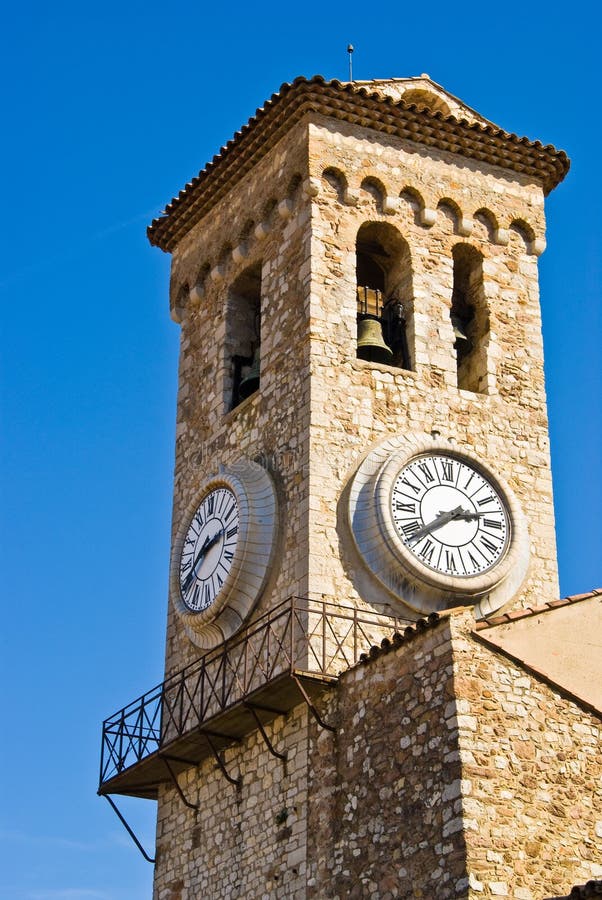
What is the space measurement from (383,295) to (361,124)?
83.1 inches

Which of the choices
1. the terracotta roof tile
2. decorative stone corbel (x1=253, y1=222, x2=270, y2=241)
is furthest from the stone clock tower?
the terracotta roof tile

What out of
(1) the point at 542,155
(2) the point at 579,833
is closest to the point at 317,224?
(1) the point at 542,155

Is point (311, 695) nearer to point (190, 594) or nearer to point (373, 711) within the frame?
point (373, 711)

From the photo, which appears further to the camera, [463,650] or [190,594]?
[190,594]

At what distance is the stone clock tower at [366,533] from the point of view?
14.5 metres

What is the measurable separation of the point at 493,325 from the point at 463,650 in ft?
22.3

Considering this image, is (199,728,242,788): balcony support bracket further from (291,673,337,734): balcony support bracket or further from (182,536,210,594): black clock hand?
(182,536,210,594): black clock hand

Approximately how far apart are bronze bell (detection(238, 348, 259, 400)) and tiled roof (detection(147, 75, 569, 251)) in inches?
105

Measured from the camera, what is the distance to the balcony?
1663 centimetres

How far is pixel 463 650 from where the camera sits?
14.6 m

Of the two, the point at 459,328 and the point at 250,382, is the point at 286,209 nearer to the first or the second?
Answer: the point at 250,382

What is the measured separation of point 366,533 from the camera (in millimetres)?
17844

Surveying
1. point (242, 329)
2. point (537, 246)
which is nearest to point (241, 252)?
point (242, 329)

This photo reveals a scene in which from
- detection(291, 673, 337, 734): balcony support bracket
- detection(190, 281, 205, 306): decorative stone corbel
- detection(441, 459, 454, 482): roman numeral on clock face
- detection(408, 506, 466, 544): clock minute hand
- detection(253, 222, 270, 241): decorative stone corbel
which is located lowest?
detection(291, 673, 337, 734): balcony support bracket
